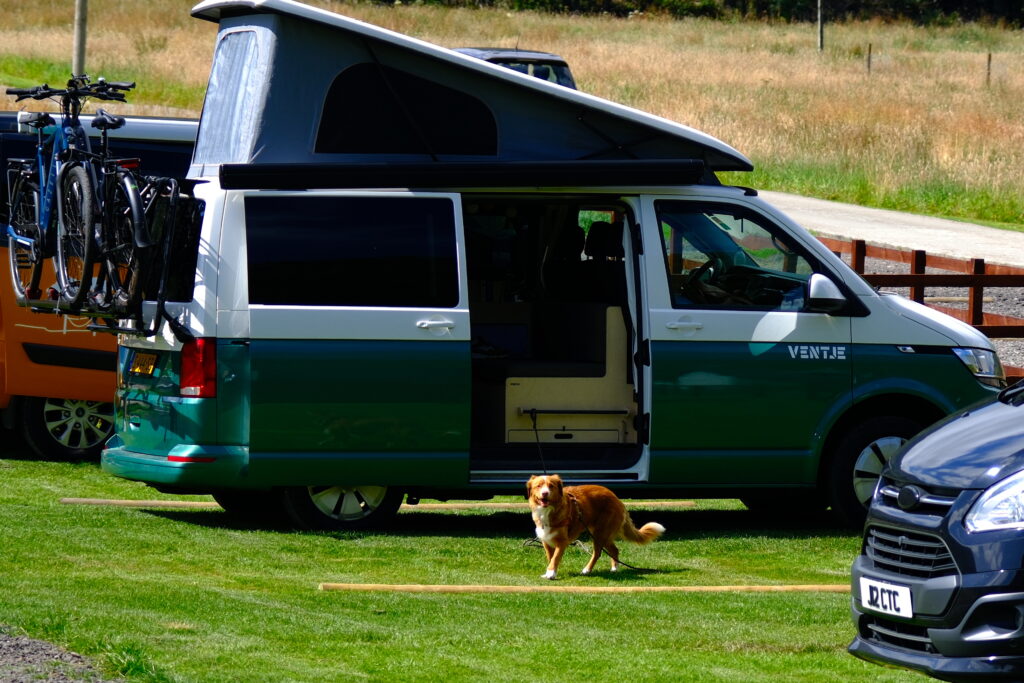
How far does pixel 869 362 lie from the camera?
1040cm

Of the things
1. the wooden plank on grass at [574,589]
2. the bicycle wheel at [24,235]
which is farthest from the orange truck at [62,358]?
the wooden plank on grass at [574,589]

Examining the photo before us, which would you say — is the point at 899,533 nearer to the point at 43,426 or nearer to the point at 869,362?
the point at 869,362

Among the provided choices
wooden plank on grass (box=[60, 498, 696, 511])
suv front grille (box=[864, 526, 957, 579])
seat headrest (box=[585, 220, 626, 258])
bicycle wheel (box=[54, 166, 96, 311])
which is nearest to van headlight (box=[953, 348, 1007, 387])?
seat headrest (box=[585, 220, 626, 258])

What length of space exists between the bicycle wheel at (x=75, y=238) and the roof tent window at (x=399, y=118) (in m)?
1.39

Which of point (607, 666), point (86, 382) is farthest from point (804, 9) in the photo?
point (607, 666)

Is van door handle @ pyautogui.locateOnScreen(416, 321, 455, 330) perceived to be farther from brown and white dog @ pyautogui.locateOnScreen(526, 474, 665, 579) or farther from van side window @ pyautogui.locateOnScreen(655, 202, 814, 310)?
van side window @ pyautogui.locateOnScreen(655, 202, 814, 310)

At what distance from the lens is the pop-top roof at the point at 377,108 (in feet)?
32.4

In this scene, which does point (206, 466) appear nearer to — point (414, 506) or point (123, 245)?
point (123, 245)

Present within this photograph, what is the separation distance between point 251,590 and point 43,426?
5.32 metres

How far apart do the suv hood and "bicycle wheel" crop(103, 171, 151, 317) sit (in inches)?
190

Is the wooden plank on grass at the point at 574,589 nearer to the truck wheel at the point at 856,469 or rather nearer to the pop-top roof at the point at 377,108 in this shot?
the truck wheel at the point at 856,469

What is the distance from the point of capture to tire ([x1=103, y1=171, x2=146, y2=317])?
9430 millimetres

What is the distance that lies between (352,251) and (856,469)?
3381 millimetres

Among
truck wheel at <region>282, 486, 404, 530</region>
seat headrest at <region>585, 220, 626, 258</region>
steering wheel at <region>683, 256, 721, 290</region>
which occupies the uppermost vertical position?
seat headrest at <region>585, 220, 626, 258</region>
